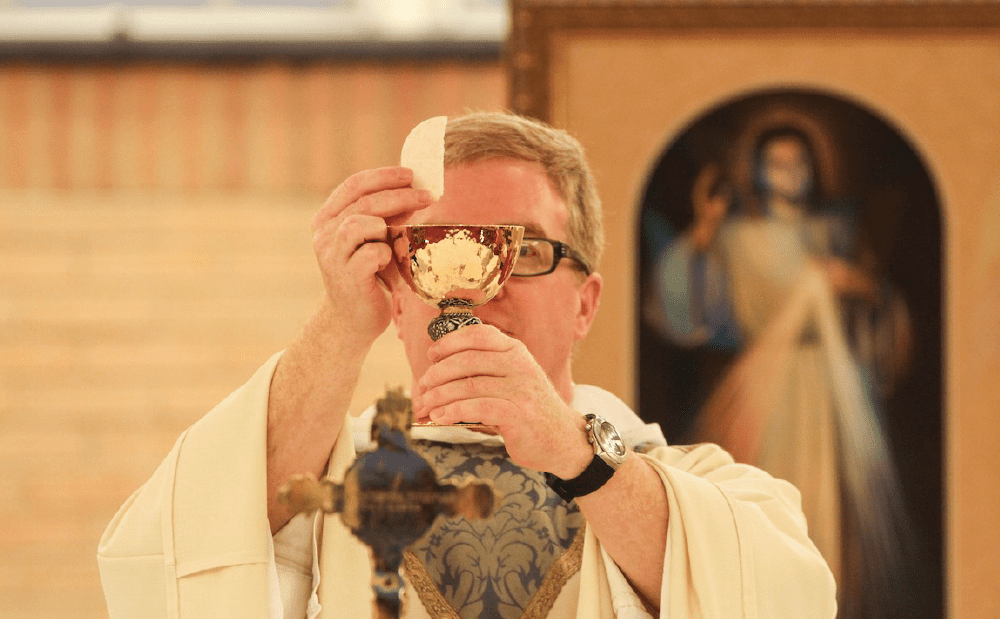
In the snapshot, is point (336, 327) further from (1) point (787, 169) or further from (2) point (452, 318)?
(1) point (787, 169)

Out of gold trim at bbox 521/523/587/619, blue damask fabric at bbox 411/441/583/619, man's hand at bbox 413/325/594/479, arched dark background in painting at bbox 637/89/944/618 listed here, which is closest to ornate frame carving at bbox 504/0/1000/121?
arched dark background in painting at bbox 637/89/944/618

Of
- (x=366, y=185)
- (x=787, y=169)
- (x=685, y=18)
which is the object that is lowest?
(x=366, y=185)

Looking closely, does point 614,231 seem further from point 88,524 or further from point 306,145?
point 88,524

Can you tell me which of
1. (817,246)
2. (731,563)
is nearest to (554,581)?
(731,563)

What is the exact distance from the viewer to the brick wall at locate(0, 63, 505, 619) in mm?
5090

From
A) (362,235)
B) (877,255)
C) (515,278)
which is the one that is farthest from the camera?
(877,255)

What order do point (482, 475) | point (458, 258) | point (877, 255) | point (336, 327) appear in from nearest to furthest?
point (458, 258), point (336, 327), point (482, 475), point (877, 255)

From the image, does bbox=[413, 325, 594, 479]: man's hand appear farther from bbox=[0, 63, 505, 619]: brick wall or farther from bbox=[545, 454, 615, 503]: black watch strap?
bbox=[0, 63, 505, 619]: brick wall

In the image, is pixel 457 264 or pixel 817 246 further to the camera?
pixel 817 246

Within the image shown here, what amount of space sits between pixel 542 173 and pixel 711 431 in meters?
1.89

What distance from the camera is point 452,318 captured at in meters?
1.19

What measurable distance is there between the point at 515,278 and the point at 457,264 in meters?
0.65

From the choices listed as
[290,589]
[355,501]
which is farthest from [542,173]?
[355,501]

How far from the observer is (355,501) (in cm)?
100
